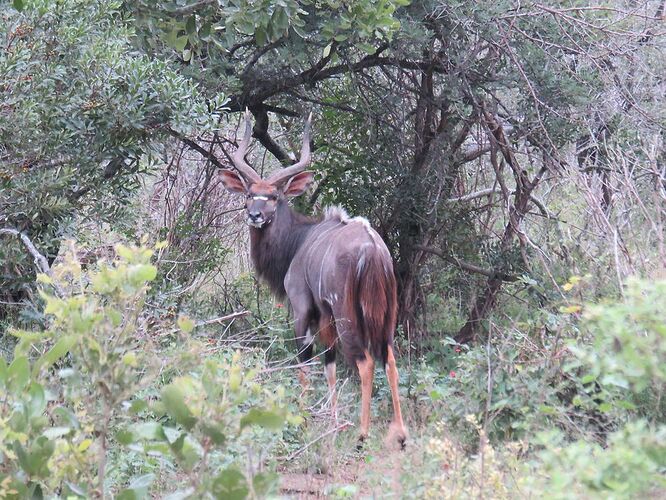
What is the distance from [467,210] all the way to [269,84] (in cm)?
197

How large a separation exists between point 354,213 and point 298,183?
2.18 ft

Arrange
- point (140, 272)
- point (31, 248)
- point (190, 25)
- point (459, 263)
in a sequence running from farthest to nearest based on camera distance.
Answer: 1. point (459, 263)
2. point (190, 25)
3. point (31, 248)
4. point (140, 272)

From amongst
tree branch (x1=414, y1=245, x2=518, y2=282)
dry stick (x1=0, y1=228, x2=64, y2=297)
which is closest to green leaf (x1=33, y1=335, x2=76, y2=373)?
dry stick (x1=0, y1=228, x2=64, y2=297)

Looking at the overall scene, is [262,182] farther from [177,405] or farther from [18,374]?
[177,405]

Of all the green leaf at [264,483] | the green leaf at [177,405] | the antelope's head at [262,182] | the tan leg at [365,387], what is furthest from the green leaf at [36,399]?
the antelope's head at [262,182]

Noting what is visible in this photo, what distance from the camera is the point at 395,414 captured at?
6.19 m

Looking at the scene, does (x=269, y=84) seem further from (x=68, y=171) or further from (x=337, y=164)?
(x=68, y=171)

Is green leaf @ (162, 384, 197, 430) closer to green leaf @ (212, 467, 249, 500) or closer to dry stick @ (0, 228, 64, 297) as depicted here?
green leaf @ (212, 467, 249, 500)

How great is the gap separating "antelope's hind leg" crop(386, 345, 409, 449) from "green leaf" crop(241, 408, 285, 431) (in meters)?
2.69

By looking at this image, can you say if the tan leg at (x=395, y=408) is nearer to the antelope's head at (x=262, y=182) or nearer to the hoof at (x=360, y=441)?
the hoof at (x=360, y=441)

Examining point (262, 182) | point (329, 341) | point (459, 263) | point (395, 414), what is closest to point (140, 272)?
point (395, 414)

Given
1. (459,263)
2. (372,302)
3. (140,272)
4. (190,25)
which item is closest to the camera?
(140,272)

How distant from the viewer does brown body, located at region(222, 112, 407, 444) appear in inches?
256

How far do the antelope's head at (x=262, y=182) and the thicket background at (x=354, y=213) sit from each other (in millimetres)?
401
